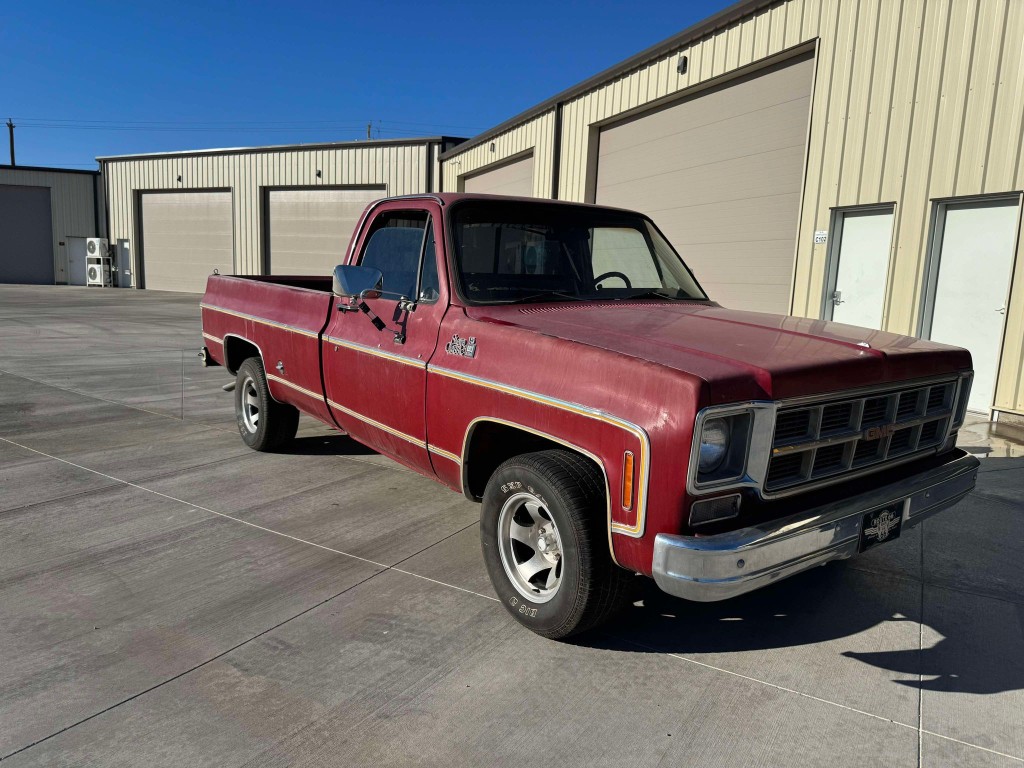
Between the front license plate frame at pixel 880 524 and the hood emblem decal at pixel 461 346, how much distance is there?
1.75 m

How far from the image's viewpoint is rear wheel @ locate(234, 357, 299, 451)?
557 cm

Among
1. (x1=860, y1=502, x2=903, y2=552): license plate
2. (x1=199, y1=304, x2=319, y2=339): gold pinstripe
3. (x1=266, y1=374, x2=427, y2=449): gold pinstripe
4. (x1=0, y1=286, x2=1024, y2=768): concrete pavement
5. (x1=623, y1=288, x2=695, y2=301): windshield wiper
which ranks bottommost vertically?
(x1=0, y1=286, x2=1024, y2=768): concrete pavement

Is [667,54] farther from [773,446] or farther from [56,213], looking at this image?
[56,213]

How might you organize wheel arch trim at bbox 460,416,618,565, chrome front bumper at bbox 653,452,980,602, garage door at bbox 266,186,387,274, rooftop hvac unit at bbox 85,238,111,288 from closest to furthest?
chrome front bumper at bbox 653,452,980,602 < wheel arch trim at bbox 460,416,618,565 < garage door at bbox 266,186,387,274 < rooftop hvac unit at bbox 85,238,111,288

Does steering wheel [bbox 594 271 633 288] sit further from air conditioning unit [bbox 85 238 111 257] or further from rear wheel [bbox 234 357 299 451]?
air conditioning unit [bbox 85 238 111 257]

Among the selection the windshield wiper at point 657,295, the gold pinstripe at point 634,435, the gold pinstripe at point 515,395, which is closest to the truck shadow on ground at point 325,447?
the gold pinstripe at point 515,395

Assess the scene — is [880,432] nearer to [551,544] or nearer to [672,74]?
[551,544]

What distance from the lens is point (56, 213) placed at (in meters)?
33.6

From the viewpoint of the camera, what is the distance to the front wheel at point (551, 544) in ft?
8.98

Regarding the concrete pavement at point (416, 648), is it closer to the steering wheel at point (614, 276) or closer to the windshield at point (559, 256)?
the windshield at point (559, 256)

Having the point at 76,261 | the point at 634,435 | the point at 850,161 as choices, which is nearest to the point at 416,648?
the point at 634,435

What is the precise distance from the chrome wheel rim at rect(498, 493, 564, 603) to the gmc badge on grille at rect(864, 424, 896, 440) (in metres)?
1.32

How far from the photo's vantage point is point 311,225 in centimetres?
2516

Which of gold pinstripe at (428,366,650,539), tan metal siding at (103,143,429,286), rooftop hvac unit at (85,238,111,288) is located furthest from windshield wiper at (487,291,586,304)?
rooftop hvac unit at (85,238,111,288)
